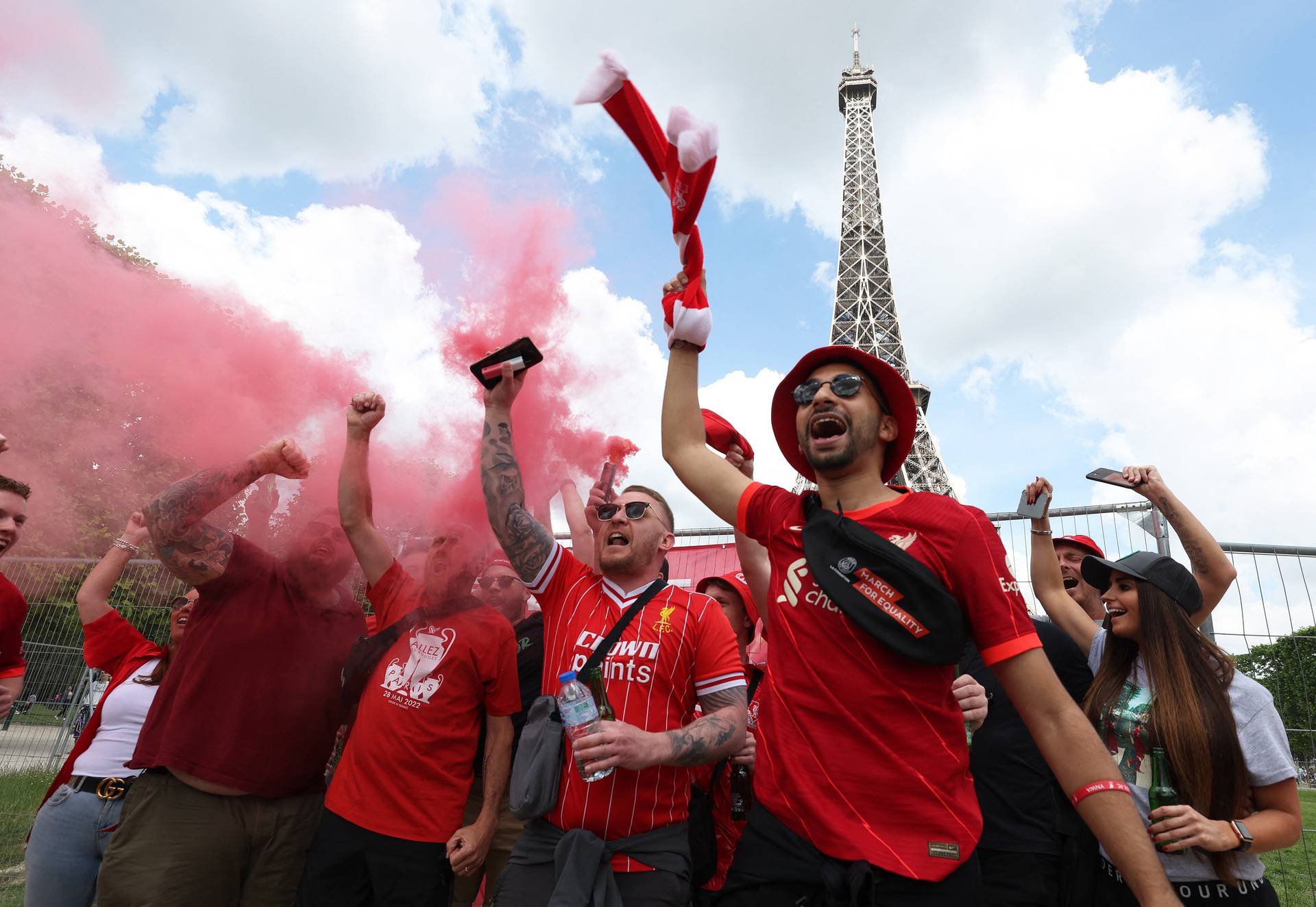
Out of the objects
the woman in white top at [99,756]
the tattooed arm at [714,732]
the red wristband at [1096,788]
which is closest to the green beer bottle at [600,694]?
the tattooed arm at [714,732]

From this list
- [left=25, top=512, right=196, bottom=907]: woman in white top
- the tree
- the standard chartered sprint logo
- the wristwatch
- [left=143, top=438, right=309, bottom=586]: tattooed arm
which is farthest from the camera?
the tree

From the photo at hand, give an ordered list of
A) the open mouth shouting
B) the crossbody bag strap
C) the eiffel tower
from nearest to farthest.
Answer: the open mouth shouting, the crossbody bag strap, the eiffel tower

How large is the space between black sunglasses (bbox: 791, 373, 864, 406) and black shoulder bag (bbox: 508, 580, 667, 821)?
1215 millimetres

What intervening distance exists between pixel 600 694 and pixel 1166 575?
2.67m

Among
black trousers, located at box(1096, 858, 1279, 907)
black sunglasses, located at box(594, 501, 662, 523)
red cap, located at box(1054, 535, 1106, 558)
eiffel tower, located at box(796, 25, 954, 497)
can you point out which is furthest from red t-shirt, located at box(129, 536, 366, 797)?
eiffel tower, located at box(796, 25, 954, 497)

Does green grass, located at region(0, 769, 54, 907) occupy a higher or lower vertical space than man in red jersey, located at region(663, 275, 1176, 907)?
lower

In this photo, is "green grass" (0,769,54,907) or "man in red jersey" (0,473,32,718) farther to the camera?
"green grass" (0,769,54,907)

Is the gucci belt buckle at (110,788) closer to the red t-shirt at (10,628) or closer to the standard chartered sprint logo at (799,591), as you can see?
the red t-shirt at (10,628)

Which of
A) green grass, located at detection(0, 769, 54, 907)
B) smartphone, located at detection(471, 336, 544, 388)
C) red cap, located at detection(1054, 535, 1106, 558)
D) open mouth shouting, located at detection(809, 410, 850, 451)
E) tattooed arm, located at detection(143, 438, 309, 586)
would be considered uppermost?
red cap, located at detection(1054, 535, 1106, 558)

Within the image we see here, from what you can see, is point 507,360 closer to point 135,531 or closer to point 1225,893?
point 135,531

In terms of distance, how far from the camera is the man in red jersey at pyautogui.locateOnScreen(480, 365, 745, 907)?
2.71m

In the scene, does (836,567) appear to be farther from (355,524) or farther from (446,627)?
(355,524)

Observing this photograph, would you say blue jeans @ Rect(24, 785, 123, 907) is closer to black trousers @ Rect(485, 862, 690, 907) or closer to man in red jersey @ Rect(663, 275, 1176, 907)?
black trousers @ Rect(485, 862, 690, 907)

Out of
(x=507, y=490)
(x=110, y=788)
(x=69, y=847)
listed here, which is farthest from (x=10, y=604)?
(x=507, y=490)
